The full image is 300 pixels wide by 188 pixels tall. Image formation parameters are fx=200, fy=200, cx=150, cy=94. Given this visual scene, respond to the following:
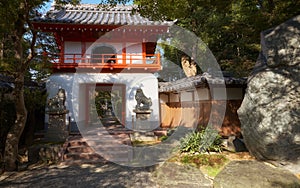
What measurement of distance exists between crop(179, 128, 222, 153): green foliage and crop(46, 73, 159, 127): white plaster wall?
14.5ft

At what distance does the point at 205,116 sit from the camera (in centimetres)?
978

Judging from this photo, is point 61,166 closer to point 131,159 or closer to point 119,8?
point 131,159

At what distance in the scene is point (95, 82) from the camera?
1105 centimetres

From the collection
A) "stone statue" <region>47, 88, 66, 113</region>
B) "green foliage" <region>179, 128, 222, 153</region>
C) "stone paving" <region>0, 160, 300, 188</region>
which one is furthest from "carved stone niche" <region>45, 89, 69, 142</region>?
"green foliage" <region>179, 128, 222, 153</region>

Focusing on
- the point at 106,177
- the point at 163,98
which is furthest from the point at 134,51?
the point at 106,177

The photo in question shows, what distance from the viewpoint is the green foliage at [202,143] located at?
21.5ft

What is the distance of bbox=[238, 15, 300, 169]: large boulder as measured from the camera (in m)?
4.94

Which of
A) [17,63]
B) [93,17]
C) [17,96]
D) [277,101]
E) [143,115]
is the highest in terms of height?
[93,17]

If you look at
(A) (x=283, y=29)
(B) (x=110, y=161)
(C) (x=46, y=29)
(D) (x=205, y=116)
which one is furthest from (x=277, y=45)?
(C) (x=46, y=29)

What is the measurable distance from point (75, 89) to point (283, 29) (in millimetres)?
9404

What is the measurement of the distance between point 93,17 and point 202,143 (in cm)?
941

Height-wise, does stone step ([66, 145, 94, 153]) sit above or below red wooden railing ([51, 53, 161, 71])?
below

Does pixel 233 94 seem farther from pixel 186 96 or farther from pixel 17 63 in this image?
pixel 17 63

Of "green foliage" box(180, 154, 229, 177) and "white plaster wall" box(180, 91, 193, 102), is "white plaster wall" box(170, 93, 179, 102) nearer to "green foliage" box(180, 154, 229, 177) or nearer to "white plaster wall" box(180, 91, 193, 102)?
"white plaster wall" box(180, 91, 193, 102)
